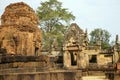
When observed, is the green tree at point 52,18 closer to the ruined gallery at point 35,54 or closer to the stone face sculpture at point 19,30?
the ruined gallery at point 35,54

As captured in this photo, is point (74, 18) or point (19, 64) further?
point (74, 18)

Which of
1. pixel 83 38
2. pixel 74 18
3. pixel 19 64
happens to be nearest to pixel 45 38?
pixel 74 18

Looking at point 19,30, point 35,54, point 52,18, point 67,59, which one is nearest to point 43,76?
point 19,30

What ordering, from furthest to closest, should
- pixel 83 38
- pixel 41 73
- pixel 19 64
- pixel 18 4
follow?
pixel 83 38 < pixel 18 4 < pixel 19 64 < pixel 41 73

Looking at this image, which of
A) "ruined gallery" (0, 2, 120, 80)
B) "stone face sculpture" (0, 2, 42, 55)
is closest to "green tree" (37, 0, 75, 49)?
"ruined gallery" (0, 2, 120, 80)

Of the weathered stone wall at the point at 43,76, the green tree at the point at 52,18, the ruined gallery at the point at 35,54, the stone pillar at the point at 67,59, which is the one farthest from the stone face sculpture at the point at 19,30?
the green tree at the point at 52,18

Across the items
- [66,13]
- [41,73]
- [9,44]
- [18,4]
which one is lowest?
[41,73]

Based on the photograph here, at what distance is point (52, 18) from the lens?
135 ft

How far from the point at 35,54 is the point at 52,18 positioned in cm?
2490

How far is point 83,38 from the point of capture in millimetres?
30547

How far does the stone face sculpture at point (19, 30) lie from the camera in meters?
15.4

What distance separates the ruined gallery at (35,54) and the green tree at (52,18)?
887 cm

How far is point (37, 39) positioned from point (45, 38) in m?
22.5

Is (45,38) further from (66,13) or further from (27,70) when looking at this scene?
(27,70)
